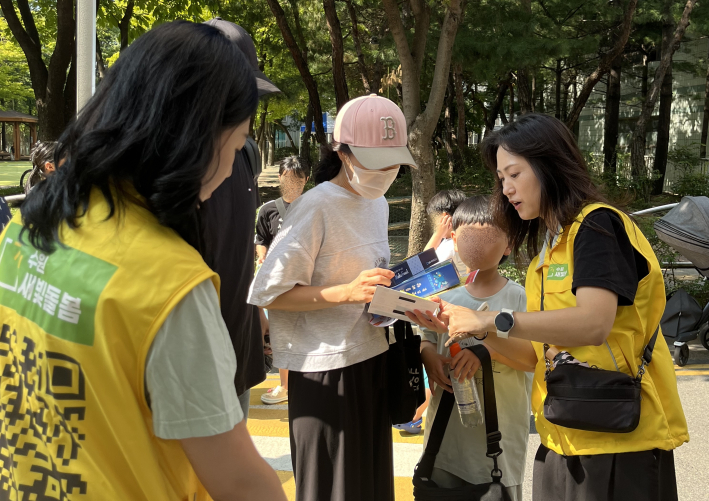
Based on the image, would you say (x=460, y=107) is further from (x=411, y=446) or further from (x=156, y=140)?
(x=156, y=140)

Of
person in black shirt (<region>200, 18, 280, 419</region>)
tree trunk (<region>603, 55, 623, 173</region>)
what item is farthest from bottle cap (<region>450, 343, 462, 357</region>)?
tree trunk (<region>603, 55, 623, 173</region>)

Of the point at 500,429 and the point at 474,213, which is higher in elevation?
the point at 474,213

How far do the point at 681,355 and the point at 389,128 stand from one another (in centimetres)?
495

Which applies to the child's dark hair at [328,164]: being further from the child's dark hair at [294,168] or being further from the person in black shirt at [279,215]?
the child's dark hair at [294,168]

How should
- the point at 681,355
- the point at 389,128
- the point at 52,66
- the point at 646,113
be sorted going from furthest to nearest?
the point at 646,113 < the point at 52,66 < the point at 681,355 < the point at 389,128

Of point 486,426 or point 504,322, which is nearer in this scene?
point 504,322

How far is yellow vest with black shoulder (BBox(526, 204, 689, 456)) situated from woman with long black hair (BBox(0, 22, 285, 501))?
1168 mm

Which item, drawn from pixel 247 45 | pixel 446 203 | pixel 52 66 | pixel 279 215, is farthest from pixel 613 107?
pixel 247 45

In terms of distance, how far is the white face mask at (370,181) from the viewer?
2475 millimetres

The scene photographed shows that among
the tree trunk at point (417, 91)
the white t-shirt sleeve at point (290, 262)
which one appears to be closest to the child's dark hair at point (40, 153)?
the white t-shirt sleeve at point (290, 262)

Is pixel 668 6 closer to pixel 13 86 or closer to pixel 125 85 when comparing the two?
pixel 125 85

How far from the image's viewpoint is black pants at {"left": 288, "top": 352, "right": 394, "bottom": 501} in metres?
2.37

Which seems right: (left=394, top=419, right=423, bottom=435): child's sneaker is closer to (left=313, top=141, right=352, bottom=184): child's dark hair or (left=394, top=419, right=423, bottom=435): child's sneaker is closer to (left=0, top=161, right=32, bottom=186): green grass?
(left=313, top=141, right=352, bottom=184): child's dark hair

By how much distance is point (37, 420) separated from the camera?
1.09 meters
